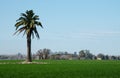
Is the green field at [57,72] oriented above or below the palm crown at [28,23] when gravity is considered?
below

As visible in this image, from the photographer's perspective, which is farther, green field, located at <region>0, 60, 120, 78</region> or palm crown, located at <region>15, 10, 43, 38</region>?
palm crown, located at <region>15, 10, 43, 38</region>

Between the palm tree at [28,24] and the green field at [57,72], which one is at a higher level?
the palm tree at [28,24]

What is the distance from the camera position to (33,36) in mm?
71625

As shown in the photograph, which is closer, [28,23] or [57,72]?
[57,72]

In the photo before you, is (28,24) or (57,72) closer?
(57,72)

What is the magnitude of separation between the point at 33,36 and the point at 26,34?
4.87ft

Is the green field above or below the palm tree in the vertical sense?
below

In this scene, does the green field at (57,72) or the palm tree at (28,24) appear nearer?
the green field at (57,72)

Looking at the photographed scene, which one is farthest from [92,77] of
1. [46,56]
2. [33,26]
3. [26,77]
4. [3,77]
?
[46,56]

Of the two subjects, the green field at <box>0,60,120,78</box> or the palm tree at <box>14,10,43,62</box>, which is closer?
the green field at <box>0,60,120,78</box>

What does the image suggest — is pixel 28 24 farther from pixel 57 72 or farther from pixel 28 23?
pixel 57 72

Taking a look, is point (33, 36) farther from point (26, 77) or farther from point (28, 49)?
point (26, 77)

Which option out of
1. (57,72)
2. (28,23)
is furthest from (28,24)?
(57,72)

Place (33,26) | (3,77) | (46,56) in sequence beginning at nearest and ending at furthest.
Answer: (3,77), (33,26), (46,56)
